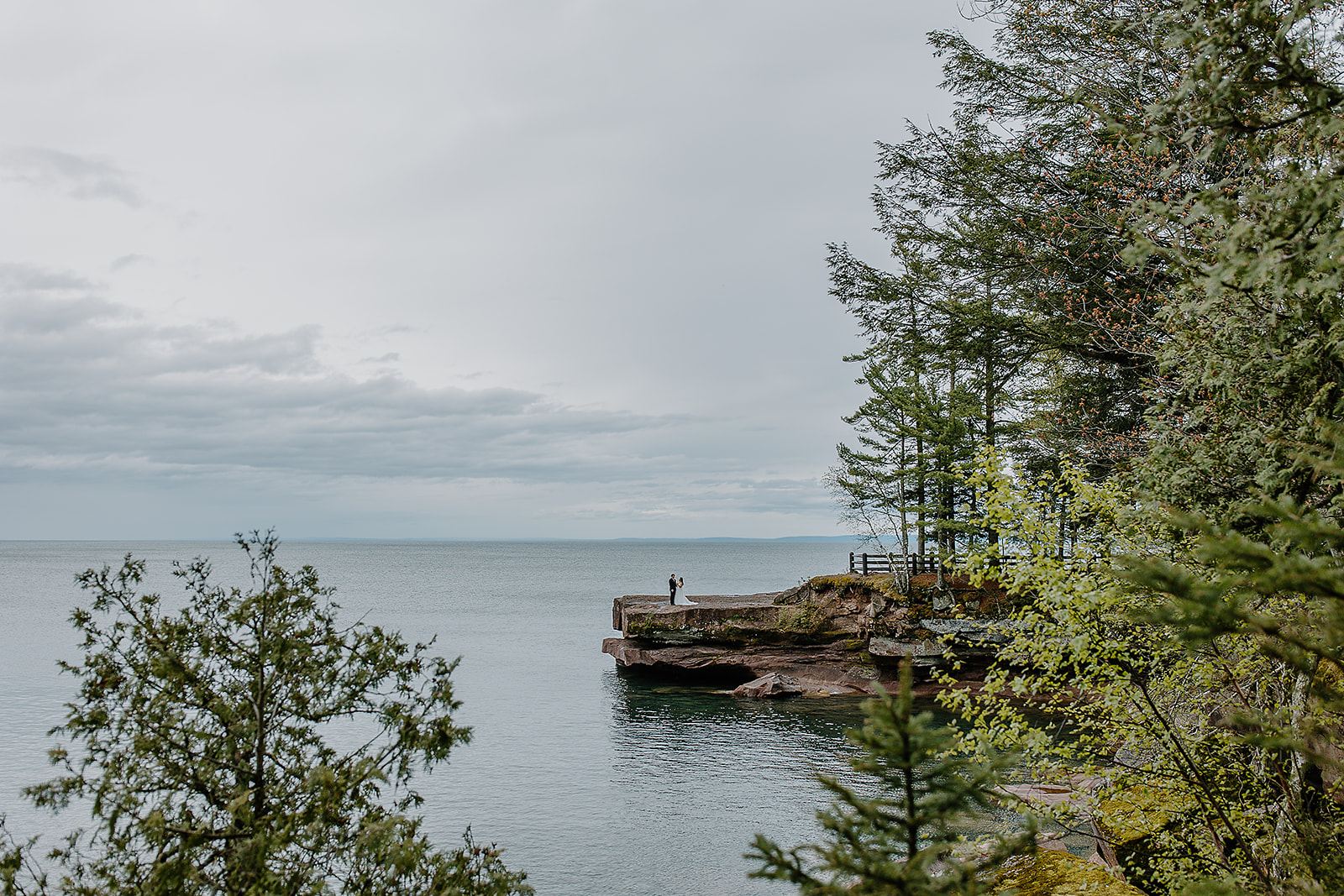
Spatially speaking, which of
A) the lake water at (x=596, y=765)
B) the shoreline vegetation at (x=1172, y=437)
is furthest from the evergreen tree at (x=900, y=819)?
the lake water at (x=596, y=765)

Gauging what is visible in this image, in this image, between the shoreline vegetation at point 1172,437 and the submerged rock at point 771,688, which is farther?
the submerged rock at point 771,688

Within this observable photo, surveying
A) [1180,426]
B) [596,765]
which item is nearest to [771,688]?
[596,765]

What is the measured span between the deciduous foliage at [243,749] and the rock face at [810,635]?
84.7 ft

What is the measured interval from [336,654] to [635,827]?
1409 centimetres

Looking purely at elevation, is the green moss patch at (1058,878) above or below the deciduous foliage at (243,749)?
below

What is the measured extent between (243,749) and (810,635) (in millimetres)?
29110

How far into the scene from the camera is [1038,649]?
715 centimetres

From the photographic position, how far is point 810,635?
3294 centimetres

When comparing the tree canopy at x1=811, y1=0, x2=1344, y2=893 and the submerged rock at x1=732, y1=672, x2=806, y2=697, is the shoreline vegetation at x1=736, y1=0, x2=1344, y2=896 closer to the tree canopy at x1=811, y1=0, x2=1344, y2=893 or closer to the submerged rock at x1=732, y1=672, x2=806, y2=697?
the tree canopy at x1=811, y1=0, x2=1344, y2=893

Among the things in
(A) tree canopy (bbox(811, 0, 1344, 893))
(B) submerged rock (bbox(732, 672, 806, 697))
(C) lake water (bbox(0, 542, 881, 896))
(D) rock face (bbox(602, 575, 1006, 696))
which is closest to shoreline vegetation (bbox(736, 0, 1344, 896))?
(A) tree canopy (bbox(811, 0, 1344, 893))

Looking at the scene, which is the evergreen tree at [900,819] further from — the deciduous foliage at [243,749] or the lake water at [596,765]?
the lake water at [596,765]

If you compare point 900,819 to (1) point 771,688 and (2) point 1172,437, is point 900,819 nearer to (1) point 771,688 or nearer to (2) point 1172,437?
(2) point 1172,437

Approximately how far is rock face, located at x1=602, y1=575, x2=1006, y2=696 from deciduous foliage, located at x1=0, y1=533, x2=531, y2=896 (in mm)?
25831

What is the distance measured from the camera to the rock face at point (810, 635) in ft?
98.0
